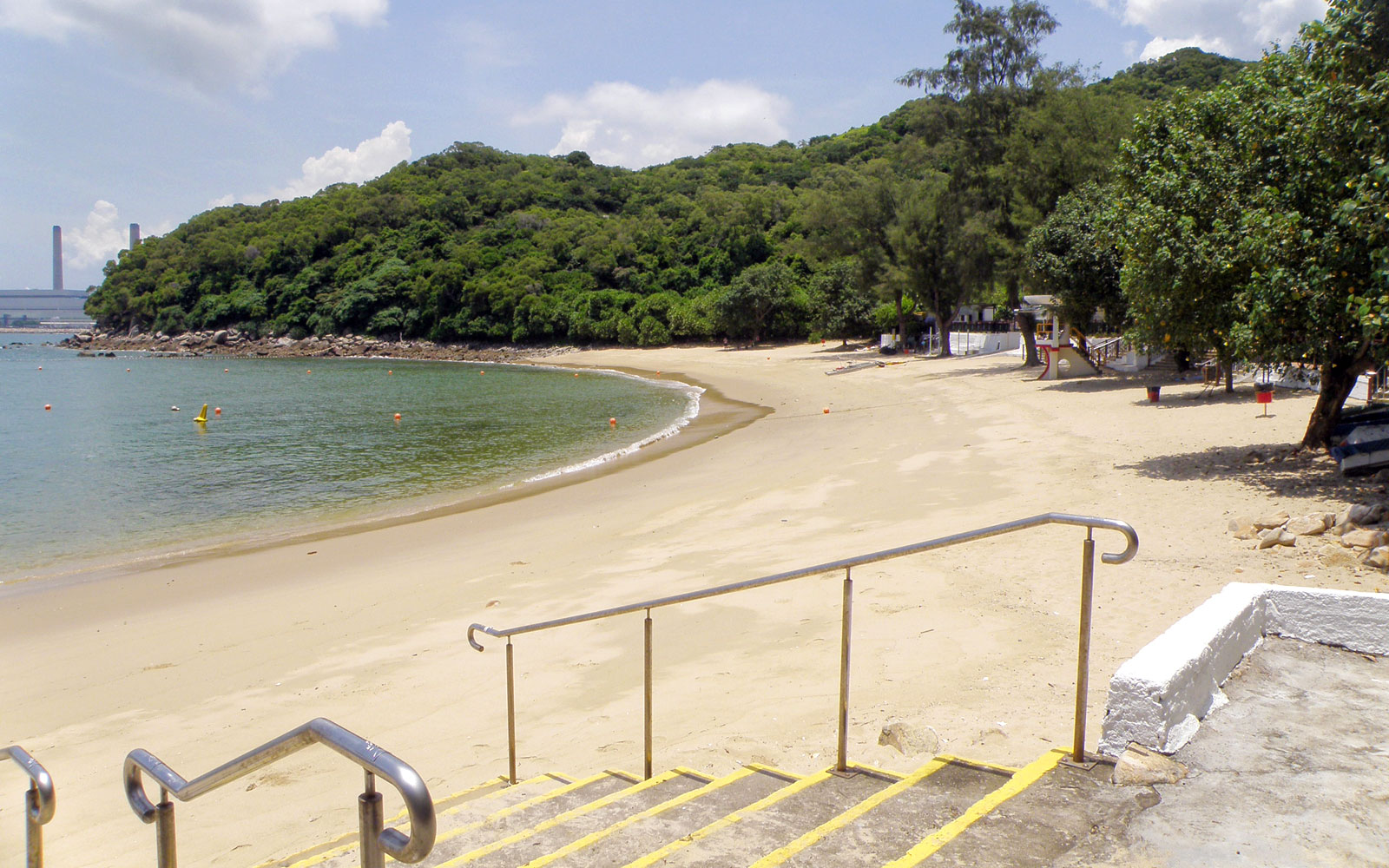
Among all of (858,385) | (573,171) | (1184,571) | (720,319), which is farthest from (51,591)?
(573,171)

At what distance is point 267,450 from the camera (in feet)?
83.4

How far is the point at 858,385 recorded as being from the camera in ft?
115

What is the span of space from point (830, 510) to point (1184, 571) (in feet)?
18.8

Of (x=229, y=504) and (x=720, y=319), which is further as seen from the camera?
(x=720, y=319)

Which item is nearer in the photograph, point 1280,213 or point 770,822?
point 770,822

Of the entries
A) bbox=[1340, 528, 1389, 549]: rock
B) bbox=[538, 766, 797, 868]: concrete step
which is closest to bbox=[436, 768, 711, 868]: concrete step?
bbox=[538, 766, 797, 868]: concrete step

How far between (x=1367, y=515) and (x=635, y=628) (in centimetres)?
656

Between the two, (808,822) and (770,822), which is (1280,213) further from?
(770,822)

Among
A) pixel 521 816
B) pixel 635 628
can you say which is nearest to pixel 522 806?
pixel 521 816

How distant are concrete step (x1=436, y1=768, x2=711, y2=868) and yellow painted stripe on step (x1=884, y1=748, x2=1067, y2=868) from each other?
4.73 ft

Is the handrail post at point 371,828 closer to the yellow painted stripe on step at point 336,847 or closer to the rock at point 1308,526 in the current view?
the yellow painted stripe on step at point 336,847

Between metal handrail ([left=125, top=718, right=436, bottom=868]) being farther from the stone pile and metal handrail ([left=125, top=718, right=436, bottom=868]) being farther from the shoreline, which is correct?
the shoreline

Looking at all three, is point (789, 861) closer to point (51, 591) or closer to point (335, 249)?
point (51, 591)

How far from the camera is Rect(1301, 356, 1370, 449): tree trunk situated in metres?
11.7
